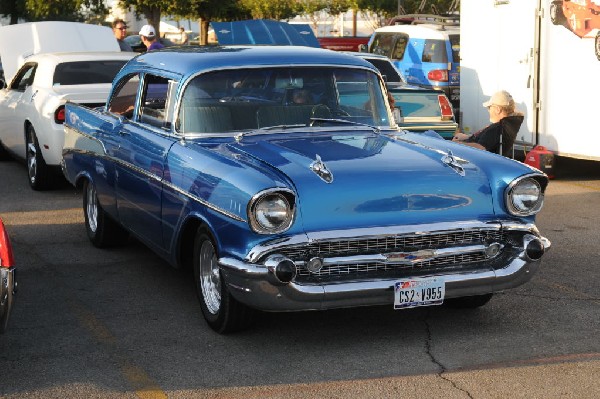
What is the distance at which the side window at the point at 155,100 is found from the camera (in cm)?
766

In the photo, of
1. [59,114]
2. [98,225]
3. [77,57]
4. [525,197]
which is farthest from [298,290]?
[77,57]

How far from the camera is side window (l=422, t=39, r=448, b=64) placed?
1909 centimetres

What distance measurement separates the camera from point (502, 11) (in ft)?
46.4

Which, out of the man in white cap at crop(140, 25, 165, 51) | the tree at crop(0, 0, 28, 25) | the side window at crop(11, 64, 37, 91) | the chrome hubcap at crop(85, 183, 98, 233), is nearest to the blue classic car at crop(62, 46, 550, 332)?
the chrome hubcap at crop(85, 183, 98, 233)

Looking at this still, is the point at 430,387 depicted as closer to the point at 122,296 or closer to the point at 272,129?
the point at 272,129

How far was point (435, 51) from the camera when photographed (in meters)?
19.2

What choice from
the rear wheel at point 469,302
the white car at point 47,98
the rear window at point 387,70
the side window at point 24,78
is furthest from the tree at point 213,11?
the rear wheel at point 469,302

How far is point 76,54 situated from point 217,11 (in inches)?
1122

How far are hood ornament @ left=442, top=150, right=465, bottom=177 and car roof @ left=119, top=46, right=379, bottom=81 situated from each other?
1.43 metres

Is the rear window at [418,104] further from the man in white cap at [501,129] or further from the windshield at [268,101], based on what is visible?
the windshield at [268,101]

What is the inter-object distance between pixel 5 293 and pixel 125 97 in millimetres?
3317

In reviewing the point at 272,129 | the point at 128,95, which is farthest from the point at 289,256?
the point at 128,95

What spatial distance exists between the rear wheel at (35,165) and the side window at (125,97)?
11.4ft

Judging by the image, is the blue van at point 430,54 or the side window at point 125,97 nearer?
the side window at point 125,97
